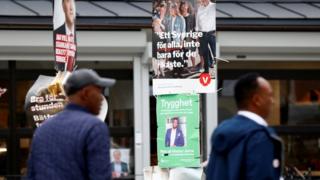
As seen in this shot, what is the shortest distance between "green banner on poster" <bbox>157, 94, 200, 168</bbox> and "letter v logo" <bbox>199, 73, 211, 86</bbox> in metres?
0.18

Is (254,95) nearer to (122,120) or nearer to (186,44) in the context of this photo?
(186,44)

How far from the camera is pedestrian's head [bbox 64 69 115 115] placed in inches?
203

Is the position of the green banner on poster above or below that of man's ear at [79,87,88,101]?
A: below

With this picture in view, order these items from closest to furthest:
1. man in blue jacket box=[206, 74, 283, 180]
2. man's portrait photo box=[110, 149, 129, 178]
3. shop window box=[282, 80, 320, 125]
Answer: man in blue jacket box=[206, 74, 283, 180] → man's portrait photo box=[110, 149, 129, 178] → shop window box=[282, 80, 320, 125]

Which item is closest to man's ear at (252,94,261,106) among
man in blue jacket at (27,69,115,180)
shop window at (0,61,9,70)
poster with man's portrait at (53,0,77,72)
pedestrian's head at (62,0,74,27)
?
man in blue jacket at (27,69,115,180)

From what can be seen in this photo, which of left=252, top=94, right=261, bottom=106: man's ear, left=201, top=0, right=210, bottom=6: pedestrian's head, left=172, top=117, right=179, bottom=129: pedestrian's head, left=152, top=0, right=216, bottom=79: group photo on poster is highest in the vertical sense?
left=201, top=0, right=210, bottom=6: pedestrian's head

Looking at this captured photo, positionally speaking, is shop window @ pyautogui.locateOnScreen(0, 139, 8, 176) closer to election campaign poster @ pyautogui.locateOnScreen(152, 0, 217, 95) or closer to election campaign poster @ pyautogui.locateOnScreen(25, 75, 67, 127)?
election campaign poster @ pyautogui.locateOnScreen(25, 75, 67, 127)

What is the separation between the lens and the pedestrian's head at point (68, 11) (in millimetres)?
7957

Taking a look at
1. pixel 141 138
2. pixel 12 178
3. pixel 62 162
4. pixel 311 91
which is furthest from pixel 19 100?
pixel 62 162

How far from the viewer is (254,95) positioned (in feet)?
16.5

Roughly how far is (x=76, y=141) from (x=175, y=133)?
4005 millimetres

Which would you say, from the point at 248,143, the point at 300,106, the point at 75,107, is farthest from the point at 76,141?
the point at 300,106

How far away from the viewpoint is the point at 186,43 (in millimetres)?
8766

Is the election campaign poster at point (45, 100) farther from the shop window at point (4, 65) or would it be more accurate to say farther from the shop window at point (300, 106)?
the shop window at point (300, 106)
